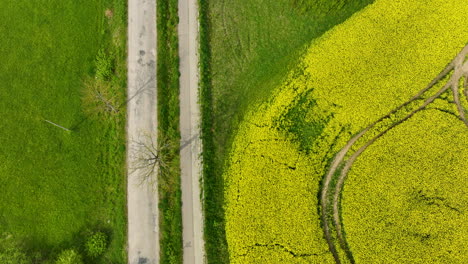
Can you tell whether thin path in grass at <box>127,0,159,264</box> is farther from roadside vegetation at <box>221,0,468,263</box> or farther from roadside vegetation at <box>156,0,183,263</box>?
roadside vegetation at <box>221,0,468,263</box>

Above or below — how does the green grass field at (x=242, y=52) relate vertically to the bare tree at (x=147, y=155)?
above

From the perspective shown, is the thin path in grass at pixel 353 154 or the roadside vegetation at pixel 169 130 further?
the thin path in grass at pixel 353 154

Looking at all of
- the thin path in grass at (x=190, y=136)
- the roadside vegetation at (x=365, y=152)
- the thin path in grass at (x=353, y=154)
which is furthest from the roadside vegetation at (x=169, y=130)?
the thin path in grass at (x=353, y=154)

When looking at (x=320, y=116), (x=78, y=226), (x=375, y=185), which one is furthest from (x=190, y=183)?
(x=375, y=185)

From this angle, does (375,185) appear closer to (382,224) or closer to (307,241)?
(382,224)

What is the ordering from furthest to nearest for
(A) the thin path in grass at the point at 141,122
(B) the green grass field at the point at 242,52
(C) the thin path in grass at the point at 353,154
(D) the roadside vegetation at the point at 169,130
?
1. (B) the green grass field at the point at 242,52
2. (C) the thin path in grass at the point at 353,154
3. (A) the thin path in grass at the point at 141,122
4. (D) the roadside vegetation at the point at 169,130

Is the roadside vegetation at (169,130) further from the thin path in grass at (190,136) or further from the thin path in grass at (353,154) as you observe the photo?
the thin path in grass at (353,154)

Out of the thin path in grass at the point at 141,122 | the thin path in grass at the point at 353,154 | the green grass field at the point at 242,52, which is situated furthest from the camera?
the green grass field at the point at 242,52

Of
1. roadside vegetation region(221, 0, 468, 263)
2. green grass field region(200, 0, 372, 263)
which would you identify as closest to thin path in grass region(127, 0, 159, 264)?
green grass field region(200, 0, 372, 263)
